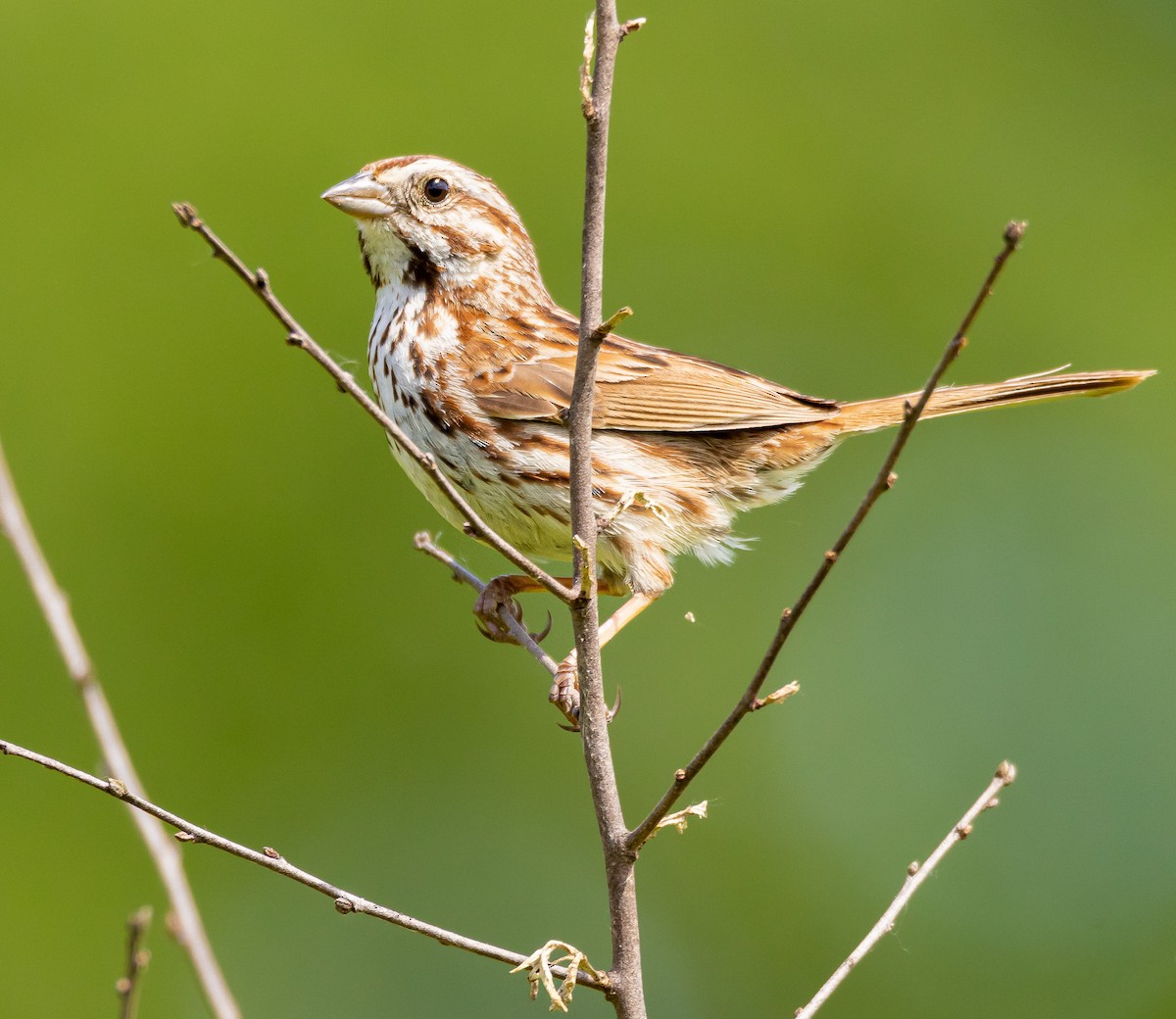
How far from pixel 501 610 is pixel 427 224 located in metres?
1.36

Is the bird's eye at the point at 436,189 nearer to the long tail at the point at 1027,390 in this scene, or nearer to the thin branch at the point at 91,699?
the long tail at the point at 1027,390

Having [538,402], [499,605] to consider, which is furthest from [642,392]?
[499,605]

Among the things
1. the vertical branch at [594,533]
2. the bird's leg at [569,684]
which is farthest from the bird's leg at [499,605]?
the vertical branch at [594,533]

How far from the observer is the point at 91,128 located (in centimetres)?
927

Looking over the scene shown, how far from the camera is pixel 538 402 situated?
4660mm

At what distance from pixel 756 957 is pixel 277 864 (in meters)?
8.78

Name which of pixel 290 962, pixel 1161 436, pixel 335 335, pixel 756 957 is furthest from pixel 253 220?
pixel 1161 436

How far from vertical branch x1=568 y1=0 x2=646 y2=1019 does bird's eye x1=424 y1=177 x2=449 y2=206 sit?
2.15 m

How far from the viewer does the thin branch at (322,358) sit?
2.37 metres

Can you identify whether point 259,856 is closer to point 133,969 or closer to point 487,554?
point 133,969

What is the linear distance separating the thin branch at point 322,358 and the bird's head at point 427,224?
216 cm

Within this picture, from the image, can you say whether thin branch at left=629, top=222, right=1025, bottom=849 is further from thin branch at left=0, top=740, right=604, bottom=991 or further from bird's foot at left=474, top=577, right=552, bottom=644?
bird's foot at left=474, top=577, right=552, bottom=644

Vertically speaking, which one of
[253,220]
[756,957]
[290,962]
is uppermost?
[253,220]

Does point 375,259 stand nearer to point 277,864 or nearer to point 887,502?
point 277,864
